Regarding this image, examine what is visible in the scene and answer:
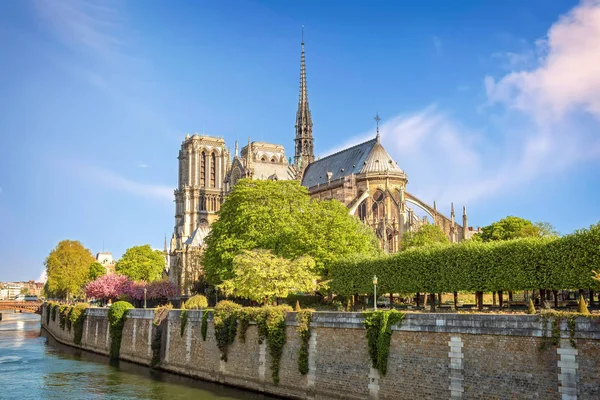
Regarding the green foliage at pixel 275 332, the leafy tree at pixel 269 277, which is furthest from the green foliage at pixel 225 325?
the leafy tree at pixel 269 277

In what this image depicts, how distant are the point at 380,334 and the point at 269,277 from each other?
1768 centimetres

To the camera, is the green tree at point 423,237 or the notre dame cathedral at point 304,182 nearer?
the green tree at point 423,237

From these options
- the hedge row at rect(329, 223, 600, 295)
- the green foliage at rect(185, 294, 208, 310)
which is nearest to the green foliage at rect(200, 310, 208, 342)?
the green foliage at rect(185, 294, 208, 310)

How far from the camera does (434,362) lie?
21.0 m

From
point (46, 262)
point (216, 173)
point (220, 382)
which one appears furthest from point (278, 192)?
point (216, 173)

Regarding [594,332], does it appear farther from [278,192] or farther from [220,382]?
[278,192]

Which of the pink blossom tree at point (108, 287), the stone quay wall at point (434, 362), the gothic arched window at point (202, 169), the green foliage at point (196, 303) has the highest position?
the gothic arched window at point (202, 169)

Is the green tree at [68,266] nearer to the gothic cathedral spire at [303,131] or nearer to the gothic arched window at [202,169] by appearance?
the gothic arched window at [202,169]

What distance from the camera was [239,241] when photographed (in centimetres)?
4766

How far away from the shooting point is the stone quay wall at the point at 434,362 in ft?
58.3

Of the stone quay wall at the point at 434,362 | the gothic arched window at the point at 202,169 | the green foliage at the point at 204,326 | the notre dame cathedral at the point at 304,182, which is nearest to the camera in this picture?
the stone quay wall at the point at 434,362

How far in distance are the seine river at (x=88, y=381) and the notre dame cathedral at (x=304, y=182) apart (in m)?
34.9

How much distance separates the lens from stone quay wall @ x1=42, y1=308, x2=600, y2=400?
17.8m

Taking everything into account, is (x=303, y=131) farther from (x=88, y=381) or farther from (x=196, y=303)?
(x=88, y=381)
